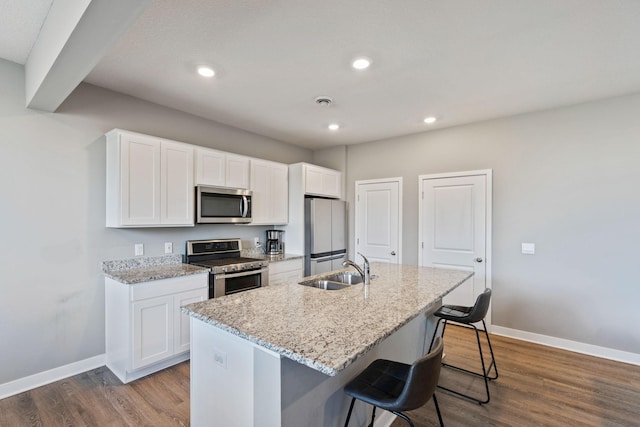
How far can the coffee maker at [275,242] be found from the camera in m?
4.34

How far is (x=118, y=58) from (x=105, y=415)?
272 cm

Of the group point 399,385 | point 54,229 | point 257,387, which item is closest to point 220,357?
point 257,387

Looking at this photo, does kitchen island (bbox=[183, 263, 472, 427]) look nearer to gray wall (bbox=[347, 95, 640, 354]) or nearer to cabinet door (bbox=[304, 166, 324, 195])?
gray wall (bbox=[347, 95, 640, 354])

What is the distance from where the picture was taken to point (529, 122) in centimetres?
352

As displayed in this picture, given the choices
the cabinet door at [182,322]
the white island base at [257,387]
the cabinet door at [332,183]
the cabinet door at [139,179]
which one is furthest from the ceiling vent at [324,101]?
the white island base at [257,387]

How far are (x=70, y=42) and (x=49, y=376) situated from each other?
272cm

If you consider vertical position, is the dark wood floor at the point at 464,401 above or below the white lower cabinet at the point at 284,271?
below

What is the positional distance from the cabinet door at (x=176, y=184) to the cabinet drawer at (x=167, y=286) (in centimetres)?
63

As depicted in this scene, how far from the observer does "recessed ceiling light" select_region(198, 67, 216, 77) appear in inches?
99.1

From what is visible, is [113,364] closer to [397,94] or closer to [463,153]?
[397,94]

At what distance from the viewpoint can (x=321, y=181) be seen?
4680 millimetres

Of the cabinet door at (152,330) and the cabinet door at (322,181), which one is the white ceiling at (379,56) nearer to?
the cabinet door at (322,181)

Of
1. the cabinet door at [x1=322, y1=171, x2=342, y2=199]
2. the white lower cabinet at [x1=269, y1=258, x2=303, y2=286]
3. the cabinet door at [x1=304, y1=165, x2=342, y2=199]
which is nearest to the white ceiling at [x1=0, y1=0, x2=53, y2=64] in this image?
the white lower cabinet at [x1=269, y1=258, x2=303, y2=286]

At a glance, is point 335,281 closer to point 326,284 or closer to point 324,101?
point 326,284
